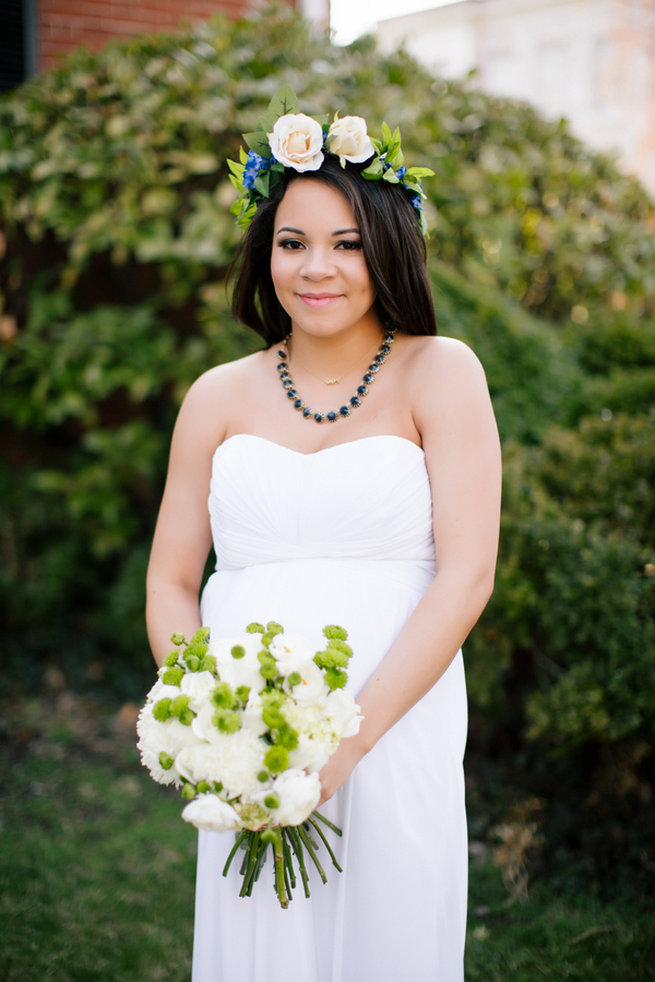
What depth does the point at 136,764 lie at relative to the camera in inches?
177

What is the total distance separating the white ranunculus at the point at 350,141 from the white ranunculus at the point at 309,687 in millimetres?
1216

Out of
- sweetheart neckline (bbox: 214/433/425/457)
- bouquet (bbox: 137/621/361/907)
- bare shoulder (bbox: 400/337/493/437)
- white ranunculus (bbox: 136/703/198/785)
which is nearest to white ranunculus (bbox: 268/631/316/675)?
bouquet (bbox: 137/621/361/907)

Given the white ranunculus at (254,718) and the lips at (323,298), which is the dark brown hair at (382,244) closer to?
the lips at (323,298)

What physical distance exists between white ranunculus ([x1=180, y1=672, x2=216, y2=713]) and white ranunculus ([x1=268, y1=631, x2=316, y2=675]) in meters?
0.14

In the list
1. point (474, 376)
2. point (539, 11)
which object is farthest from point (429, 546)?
point (539, 11)

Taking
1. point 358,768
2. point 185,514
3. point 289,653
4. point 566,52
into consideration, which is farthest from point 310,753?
point 566,52

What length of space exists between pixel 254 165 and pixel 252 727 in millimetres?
1424

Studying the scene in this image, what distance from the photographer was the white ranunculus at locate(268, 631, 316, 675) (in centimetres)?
164

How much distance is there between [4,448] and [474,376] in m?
4.60

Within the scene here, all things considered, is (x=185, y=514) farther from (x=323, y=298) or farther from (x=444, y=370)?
(x=444, y=370)

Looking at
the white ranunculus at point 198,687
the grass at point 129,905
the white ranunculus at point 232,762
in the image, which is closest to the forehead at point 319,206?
the white ranunculus at point 198,687

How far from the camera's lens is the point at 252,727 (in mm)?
1641

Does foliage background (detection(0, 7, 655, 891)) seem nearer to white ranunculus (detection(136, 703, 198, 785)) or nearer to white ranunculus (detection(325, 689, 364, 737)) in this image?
white ranunculus (detection(325, 689, 364, 737))

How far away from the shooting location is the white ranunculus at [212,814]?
159cm
